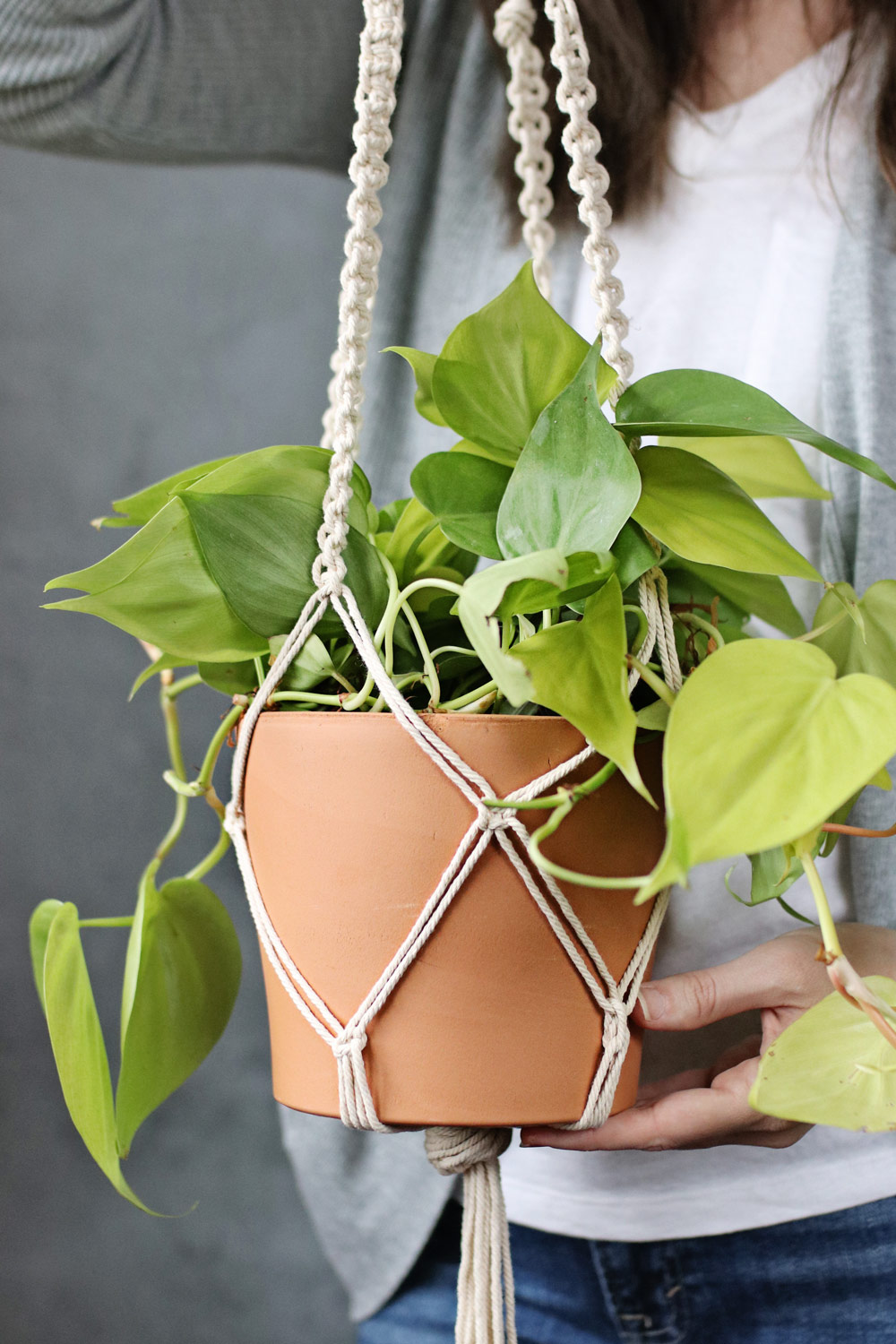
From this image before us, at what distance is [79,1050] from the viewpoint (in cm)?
42

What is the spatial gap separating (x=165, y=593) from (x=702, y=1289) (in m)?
0.62

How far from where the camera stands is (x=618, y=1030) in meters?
0.40

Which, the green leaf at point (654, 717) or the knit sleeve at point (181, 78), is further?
the knit sleeve at point (181, 78)

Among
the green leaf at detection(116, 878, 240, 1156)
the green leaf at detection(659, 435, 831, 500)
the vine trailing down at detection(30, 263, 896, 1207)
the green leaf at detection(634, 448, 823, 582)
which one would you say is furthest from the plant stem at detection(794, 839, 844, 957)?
the green leaf at detection(116, 878, 240, 1156)

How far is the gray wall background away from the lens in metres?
0.94

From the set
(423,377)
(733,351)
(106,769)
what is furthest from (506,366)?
(106,769)

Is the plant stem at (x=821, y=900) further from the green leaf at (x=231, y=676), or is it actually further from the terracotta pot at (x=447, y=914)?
the green leaf at (x=231, y=676)

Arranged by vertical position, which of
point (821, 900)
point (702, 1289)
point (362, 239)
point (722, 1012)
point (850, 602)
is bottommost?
point (702, 1289)

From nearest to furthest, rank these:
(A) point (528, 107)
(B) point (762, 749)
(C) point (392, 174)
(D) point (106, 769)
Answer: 1. (B) point (762, 749)
2. (A) point (528, 107)
3. (C) point (392, 174)
4. (D) point (106, 769)

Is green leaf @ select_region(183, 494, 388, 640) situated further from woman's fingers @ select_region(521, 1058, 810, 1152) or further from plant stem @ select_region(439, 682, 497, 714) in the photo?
woman's fingers @ select_region(521, 1058, 810, 1152)

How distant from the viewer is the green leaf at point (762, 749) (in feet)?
0.86

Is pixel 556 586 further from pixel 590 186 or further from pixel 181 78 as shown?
pixel 181 78

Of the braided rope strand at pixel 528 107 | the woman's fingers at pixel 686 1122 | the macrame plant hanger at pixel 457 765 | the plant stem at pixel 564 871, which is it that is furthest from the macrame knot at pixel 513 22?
the woman's fingers at pixel 686 1122

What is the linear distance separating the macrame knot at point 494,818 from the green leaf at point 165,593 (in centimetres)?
14
